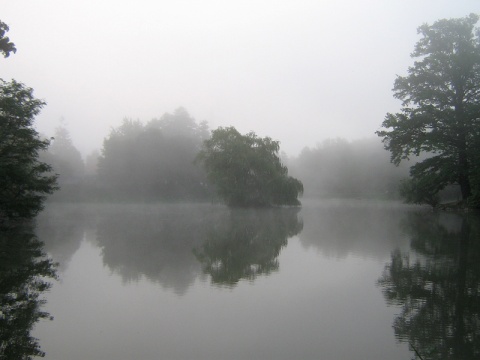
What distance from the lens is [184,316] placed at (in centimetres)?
546

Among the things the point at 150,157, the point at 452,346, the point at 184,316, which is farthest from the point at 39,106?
the point at 150,157

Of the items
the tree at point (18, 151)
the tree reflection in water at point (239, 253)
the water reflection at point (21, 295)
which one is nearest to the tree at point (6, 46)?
the water reflection at point (21, 295)

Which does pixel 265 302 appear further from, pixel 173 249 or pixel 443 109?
pixel 443 109

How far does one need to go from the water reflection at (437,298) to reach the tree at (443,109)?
18882 mm

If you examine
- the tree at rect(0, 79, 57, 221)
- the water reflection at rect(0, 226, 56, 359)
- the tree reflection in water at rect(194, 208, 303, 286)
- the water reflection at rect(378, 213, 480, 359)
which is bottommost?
the water reflection at rect(0, 226, 56, 359)

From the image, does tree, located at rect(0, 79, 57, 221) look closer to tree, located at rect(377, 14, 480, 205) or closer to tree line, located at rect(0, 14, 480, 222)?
tree line, located at rect(0, 14, 480, 222)

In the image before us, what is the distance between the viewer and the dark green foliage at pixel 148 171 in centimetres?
5606

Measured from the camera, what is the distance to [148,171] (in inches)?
2229

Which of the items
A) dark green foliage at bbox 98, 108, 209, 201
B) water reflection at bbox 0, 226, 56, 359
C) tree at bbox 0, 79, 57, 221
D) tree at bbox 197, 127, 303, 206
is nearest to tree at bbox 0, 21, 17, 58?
water reflection at bbox 0, 226, 56, 359

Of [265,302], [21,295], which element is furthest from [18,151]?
[265,302]

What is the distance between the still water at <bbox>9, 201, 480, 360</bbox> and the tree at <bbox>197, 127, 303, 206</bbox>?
22.3 m

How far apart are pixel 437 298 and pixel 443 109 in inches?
1044

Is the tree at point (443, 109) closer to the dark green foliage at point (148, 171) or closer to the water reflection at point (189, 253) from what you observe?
the water reflection at point (189, 253)

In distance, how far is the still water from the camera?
444cm
